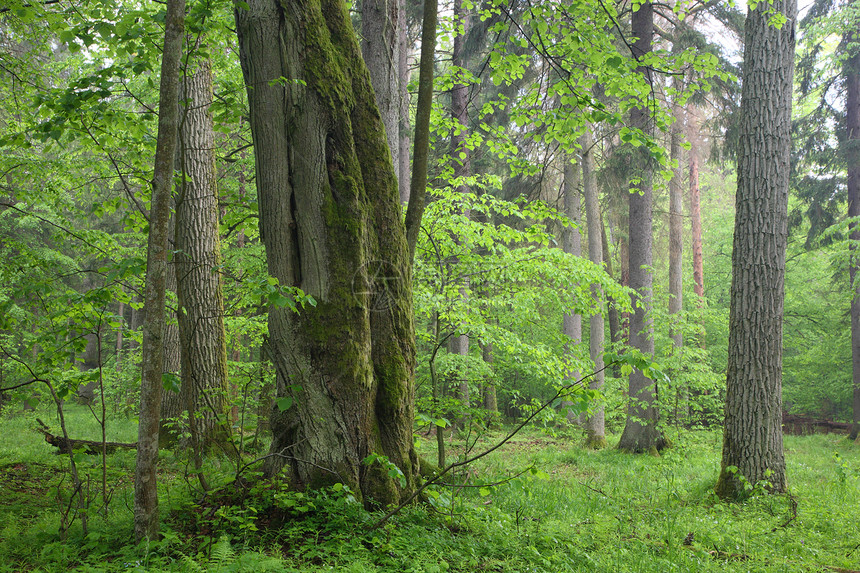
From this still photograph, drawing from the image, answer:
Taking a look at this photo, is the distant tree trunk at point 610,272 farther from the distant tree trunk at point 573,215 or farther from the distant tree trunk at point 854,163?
the distant tree trunk at point 854,163

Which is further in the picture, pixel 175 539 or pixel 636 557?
pixel 636 557

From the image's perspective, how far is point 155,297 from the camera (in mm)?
2881

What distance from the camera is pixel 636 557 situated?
12.4ft

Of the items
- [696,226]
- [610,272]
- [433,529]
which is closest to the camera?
[433,529]

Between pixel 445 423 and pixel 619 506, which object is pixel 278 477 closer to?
pixel 445 423

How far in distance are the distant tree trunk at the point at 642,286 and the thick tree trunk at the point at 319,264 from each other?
8148 mm

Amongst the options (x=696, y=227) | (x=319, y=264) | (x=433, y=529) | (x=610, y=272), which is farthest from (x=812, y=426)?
(x=319, y=264)

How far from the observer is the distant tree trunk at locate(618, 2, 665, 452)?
10734 millimetres

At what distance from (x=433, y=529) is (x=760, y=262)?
5.13 meters

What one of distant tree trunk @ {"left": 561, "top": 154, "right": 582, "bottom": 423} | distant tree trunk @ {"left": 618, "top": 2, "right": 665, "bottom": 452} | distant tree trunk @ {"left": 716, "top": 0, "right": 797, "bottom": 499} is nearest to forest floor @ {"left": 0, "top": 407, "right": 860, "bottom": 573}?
distant tree trunk @ {"left": 716, "top": 0, "right": 797, "bottom": 499}

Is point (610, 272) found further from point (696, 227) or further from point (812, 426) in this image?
point (812, 426)

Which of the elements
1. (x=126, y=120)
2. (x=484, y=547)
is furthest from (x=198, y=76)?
(x=484, y=547)

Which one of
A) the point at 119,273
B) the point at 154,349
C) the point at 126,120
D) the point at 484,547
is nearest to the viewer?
the point at 154,349

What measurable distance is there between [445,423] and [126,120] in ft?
11.6
